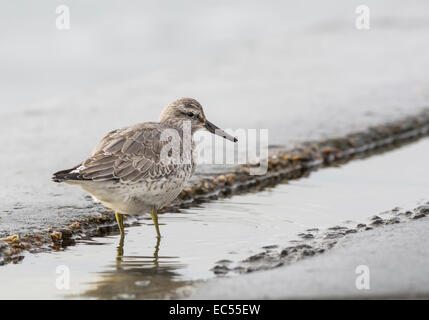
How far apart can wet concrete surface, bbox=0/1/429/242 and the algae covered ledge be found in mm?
166

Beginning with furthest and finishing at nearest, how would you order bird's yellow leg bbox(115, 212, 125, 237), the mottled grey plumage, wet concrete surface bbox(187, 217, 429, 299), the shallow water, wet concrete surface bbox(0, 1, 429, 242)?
wet concrete surface bbox(0, 1, 429, 242)
bird's yellow leg bbox(115, 212, 125, 237)
the mottled grey plumage
the shallow water
wet concrete surface bbox(187, 217, 429, 299)

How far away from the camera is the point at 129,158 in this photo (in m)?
6.35

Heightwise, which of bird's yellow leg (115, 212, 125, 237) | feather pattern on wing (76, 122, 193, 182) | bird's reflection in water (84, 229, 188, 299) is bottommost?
bird's reflection in water (84, 229, 188, 299)

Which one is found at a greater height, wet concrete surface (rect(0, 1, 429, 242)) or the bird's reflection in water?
wet concrete surface (rect(0, 1, 429, 242))

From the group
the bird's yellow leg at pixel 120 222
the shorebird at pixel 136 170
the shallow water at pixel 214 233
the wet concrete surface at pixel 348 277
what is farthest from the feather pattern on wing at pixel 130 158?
the wet concrete surface at pixel 348 277

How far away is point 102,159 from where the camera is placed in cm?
626

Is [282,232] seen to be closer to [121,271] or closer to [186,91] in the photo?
[121,271]

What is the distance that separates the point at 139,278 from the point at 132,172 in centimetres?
119

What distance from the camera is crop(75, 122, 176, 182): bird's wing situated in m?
6.13

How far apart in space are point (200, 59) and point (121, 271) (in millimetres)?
9386

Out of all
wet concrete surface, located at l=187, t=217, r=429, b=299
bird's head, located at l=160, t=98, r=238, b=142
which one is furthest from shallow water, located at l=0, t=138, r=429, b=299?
bird's head, located at l=160, t=98, r=238, b=142

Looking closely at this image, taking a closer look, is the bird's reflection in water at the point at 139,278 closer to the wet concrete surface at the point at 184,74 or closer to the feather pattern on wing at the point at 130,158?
the feather pattern on wing at the point at 130,158

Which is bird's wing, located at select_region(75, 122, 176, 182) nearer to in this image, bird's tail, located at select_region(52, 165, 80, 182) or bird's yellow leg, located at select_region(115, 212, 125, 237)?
bird's tail, located at select_region(52, 165, 80, 182)

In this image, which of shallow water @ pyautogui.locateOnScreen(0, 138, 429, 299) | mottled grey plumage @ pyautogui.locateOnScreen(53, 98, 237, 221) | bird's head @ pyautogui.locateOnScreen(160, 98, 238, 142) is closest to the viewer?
shallow water @ pyautogui.locateOnScreen(0, 138, 429, 299)
